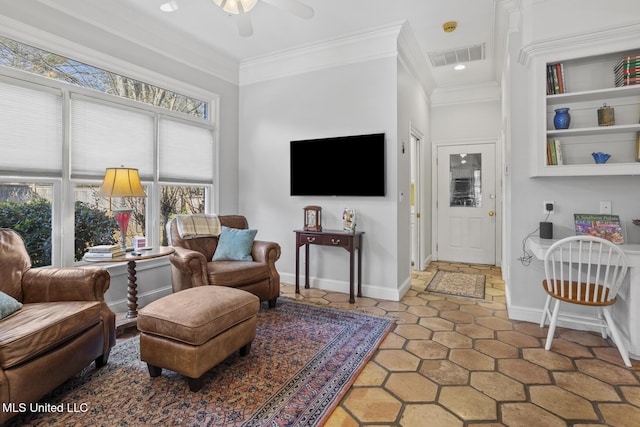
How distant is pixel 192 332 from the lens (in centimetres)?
187

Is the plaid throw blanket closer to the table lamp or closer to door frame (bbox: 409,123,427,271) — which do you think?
the table lamp

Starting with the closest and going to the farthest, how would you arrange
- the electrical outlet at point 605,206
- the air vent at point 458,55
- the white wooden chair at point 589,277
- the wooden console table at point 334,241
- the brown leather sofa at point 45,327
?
the brown leather sofa at point 45,327 < the white wooden chair at point 589,277 < the electrical outlet at point 605,206 < the wooden console table at point 334,241 < the air vent at point 458,55

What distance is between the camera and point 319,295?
12.4 ft

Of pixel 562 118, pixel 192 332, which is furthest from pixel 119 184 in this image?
pixel 562 118

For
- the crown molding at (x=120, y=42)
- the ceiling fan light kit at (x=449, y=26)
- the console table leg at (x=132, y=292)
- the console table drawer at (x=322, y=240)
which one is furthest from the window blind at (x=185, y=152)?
the ceiling fan light kit at (x=449, y=26)

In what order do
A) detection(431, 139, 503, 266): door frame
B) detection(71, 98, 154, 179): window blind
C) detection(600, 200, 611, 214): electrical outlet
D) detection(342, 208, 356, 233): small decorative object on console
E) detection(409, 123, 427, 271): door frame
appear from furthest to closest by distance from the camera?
detection(431, 139, 503, 266): door frame
detection(409, 123, 427, 271): door frame
detection(342, 208, 356, 233): small decorative object on console
detection(71, 98, 154, 179): window blind
detection(600, 200, 611, 214): electrical outlet

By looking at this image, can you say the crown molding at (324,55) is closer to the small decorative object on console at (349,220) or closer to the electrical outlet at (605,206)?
the small decorative object on console at (349,220)

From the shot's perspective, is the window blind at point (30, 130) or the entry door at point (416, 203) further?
the entry door at point (416, 203)

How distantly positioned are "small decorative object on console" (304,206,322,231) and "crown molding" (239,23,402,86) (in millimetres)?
1676

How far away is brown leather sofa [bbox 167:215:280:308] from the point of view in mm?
2926

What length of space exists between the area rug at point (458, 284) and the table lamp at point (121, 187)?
3.25 m

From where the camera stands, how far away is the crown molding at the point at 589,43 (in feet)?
8.18

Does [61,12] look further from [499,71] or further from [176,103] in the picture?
[499,71]

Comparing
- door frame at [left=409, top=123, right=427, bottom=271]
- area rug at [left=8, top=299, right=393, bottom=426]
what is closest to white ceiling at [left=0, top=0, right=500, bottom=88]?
door frame at [left=409, top=123, right=427, bottom=271]
